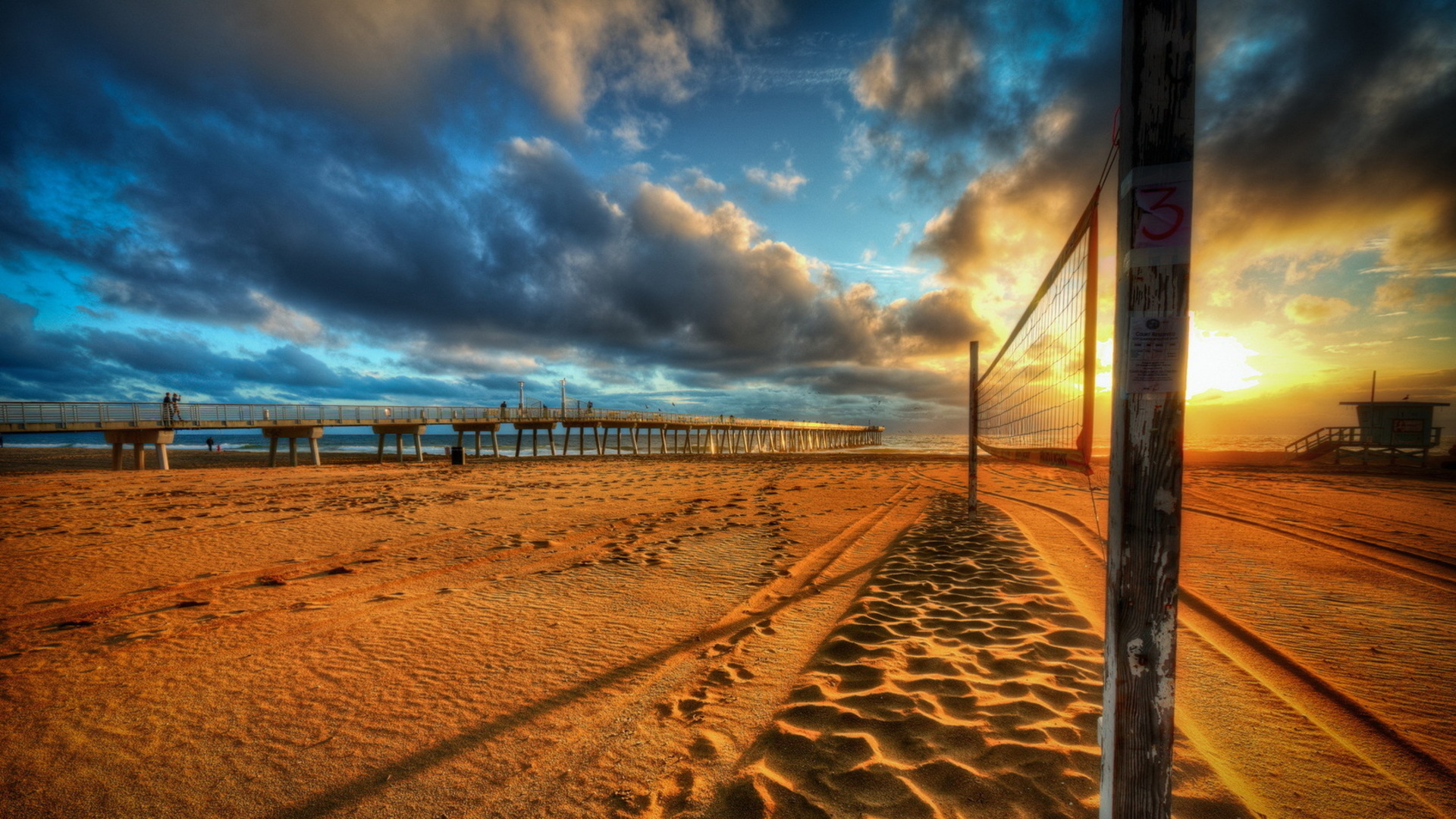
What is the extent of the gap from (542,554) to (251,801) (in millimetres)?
4414

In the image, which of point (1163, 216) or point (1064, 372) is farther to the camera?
point (1064, 372)

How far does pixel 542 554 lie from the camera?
6.75 meters

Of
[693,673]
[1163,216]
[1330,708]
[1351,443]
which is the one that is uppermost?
[1163,216]

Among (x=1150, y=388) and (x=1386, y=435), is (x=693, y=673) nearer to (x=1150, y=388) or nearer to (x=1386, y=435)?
(x=1150, y=388)

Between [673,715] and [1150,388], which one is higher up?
[1150,388]

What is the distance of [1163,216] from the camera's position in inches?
61.4

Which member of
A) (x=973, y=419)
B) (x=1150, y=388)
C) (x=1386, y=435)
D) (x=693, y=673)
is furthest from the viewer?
(x=1386, y=435)

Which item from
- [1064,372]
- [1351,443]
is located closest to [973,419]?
[1064,372]

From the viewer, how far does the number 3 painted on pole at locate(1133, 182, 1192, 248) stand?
5.09ft

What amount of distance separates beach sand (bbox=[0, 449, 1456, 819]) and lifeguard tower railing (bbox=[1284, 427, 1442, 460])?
2331 cm

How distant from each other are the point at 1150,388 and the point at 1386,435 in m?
35.9

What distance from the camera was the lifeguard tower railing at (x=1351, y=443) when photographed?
22250 mm

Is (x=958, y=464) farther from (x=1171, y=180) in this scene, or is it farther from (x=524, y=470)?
(x=1171, y=180)

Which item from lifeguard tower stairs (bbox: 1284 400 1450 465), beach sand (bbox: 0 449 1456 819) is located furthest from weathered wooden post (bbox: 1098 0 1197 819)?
lifeguard tower stairs (bbox: 1284 400 1450 465)
